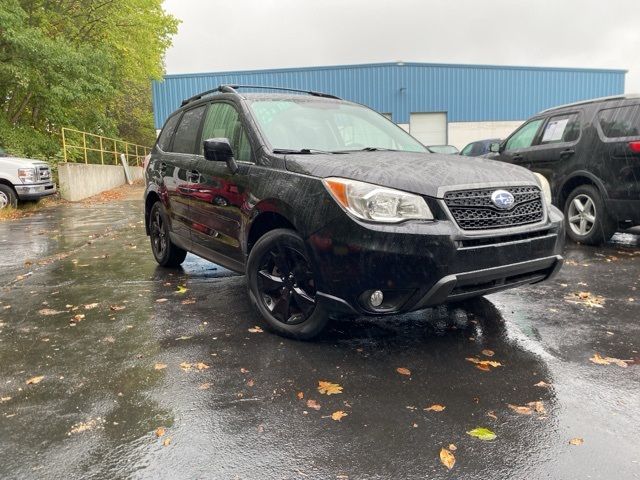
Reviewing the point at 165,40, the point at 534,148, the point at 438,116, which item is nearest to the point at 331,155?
the point at 534,148

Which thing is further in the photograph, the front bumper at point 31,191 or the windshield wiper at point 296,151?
the front bumper at point 31,191

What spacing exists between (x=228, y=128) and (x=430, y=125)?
26617mm

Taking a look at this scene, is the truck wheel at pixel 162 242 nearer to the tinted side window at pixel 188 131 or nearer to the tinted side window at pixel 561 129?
the tinted side window at pixel 188 131

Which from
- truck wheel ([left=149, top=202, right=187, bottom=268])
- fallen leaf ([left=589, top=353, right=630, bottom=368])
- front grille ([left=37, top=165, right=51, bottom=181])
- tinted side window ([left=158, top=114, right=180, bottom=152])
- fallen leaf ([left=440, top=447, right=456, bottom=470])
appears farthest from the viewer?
front grille ([left=37, top=165, right=51, bottom=181])

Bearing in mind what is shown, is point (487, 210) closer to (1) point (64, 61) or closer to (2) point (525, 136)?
(2) point (525, 136)

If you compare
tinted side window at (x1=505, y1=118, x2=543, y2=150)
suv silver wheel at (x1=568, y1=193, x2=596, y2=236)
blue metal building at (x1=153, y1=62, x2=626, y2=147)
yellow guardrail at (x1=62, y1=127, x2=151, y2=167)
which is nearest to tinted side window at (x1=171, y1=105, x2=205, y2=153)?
suv silver wheel at (x1=568, y1=193, x2=596, y2=236)

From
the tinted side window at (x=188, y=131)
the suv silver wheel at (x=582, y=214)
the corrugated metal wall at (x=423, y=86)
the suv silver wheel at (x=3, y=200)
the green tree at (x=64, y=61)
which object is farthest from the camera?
the corrugated metal wall at (x=423, y=86)

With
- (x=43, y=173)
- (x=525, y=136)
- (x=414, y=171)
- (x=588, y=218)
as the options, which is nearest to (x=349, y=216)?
(x=414, y=171)

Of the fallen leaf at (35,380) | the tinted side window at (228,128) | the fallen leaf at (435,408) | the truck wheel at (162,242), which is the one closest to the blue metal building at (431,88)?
the truck wheel at (162,242)

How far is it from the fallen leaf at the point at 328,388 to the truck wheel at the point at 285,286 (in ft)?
1.77

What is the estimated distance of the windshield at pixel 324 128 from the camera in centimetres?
406

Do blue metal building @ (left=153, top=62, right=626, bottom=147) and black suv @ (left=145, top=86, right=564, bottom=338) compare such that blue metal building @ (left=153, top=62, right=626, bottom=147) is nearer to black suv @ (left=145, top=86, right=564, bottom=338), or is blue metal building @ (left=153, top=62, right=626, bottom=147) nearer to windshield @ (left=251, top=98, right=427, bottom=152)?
windshield @ (left=251, top=98, right=427, bottom=152)

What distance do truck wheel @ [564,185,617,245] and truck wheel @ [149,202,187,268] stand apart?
5195 millimetres

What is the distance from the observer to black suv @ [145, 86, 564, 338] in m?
3.08
